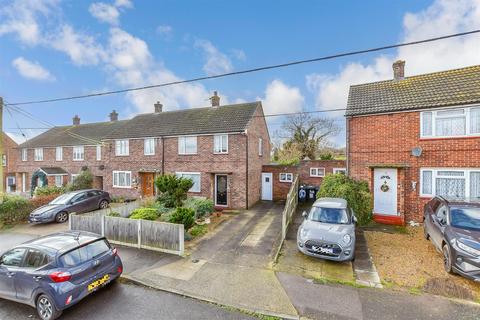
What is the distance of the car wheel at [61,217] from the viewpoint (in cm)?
1285

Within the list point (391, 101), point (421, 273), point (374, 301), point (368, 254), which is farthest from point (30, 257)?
point (391, 101)

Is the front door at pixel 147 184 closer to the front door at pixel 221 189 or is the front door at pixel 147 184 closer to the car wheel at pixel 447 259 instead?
the front door at pixel 221 189

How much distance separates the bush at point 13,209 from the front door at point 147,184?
6937 mm

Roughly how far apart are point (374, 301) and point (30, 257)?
26.5 feet

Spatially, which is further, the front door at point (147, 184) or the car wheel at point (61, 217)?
the front door at point (147, 184)

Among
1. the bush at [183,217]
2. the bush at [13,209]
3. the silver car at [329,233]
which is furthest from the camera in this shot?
the bush at [13,209]

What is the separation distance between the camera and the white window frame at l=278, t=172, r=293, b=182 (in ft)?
58.6

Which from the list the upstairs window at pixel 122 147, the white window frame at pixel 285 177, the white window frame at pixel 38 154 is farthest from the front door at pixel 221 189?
the white window frame at pixel 38 154

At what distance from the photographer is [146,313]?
5.03 m

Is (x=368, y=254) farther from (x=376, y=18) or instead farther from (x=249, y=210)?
(x=376, y=18)

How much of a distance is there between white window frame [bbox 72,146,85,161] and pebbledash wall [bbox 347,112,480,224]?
80.9 ft

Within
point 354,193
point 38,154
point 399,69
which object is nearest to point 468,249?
point 354,193

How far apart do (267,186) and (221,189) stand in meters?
4.24

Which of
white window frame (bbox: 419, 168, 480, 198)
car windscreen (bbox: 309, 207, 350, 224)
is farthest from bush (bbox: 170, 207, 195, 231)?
white window frame (bbox: 419, 168, 480, 198)
